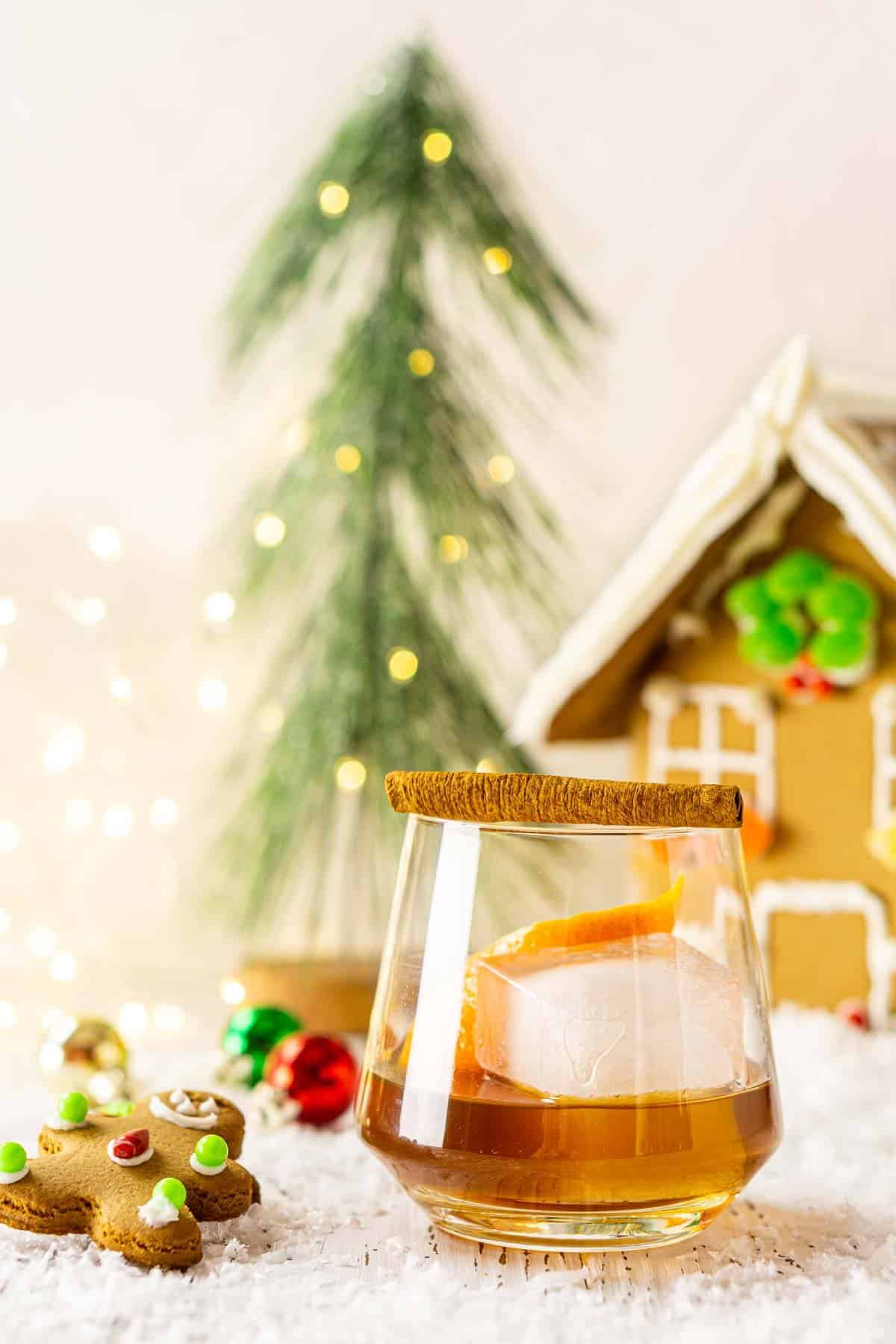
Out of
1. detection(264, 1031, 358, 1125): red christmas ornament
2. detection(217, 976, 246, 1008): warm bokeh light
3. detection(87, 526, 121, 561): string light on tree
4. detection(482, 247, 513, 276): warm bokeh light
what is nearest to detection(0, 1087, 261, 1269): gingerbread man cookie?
detection(264, 1031, 358, 1125): red christmas ornament

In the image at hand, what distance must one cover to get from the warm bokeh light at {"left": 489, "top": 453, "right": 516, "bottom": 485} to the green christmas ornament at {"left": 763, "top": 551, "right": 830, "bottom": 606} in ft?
0.83

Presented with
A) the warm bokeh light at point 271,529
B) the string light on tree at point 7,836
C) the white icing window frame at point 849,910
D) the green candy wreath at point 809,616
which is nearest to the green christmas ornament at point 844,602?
the green candy wreath at point 809,616

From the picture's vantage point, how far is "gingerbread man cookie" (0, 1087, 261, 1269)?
0.50 metres

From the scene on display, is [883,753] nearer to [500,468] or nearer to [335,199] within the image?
[500,468]

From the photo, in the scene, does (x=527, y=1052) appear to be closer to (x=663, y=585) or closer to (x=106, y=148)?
(x=663, y=585)

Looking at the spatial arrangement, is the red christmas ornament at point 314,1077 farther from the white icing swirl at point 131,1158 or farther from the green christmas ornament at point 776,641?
the green christmas ornament at point 776,641

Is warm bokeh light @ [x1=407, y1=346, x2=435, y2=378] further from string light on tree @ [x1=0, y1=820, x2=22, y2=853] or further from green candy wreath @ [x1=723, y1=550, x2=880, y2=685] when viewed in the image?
string light on tree @ [x1=0, y1=820, x2=22, y2=853]

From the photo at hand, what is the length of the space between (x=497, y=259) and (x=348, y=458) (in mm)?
207

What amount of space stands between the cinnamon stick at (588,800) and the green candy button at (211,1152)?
0.19m

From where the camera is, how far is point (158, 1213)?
50 cm

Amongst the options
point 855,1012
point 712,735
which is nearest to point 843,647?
point 712,735

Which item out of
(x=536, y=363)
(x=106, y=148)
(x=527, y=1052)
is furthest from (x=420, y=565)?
(x=527, y=1052)

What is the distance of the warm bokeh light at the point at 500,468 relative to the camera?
110 centimetres

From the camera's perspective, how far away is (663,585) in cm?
94
